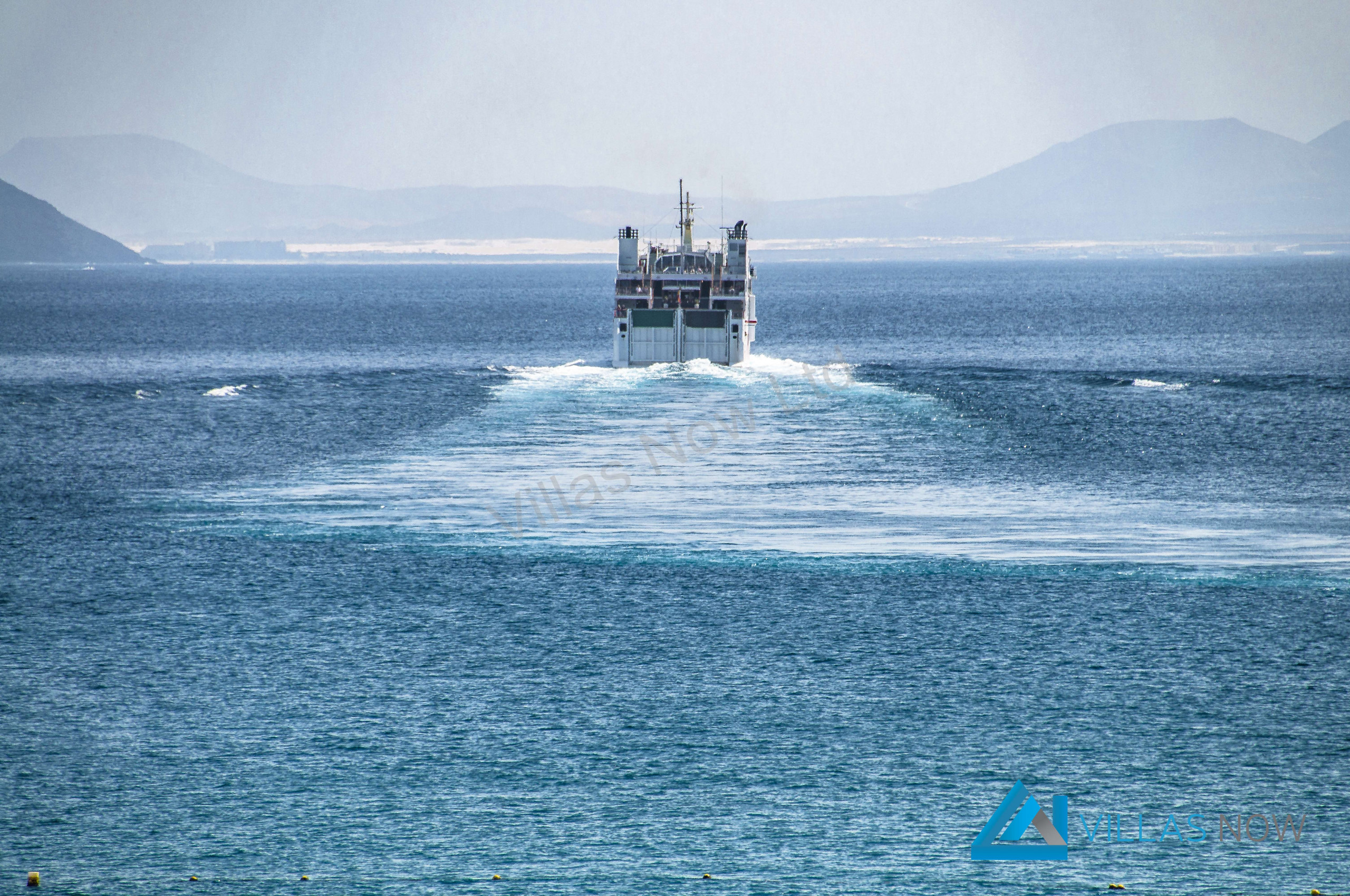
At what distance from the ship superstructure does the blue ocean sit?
28.7 meters

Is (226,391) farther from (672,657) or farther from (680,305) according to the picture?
(672,657)

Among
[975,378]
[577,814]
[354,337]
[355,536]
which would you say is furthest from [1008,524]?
[354,337]

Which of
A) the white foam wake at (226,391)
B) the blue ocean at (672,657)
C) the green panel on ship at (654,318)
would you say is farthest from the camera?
the green panel on ship at (654,318)

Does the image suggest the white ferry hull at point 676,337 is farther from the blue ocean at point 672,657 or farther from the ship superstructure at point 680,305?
the blue ocean at point 672,657

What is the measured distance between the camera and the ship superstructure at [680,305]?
8531 centimetres

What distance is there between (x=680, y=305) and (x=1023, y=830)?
71.0 meters

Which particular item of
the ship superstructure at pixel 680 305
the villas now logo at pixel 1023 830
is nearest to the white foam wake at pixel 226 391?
the ship superstructure at pixel 680 305

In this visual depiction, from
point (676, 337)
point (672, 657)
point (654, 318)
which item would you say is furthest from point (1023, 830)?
point (654, 318)

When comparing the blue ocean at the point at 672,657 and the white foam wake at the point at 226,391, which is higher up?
the white foam wake at the point at 226,391

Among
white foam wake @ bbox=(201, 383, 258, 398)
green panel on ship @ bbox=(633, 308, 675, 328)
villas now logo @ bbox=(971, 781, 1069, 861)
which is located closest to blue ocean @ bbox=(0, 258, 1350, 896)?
villas now logo @ bbox=(971, 781, 1069, 861)

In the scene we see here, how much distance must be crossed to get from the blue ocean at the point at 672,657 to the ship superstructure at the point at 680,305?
28658 mm

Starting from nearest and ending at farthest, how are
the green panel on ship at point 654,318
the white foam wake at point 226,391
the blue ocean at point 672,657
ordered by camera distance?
the blue ocean at point 672,657 → the white foam wake at point 226,391 → the green panel on ship at point 654,318

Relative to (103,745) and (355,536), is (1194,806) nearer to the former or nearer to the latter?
(103,745)

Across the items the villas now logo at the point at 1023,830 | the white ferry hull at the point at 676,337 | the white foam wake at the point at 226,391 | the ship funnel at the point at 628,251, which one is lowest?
the villas now logo at the point at 1023,830
